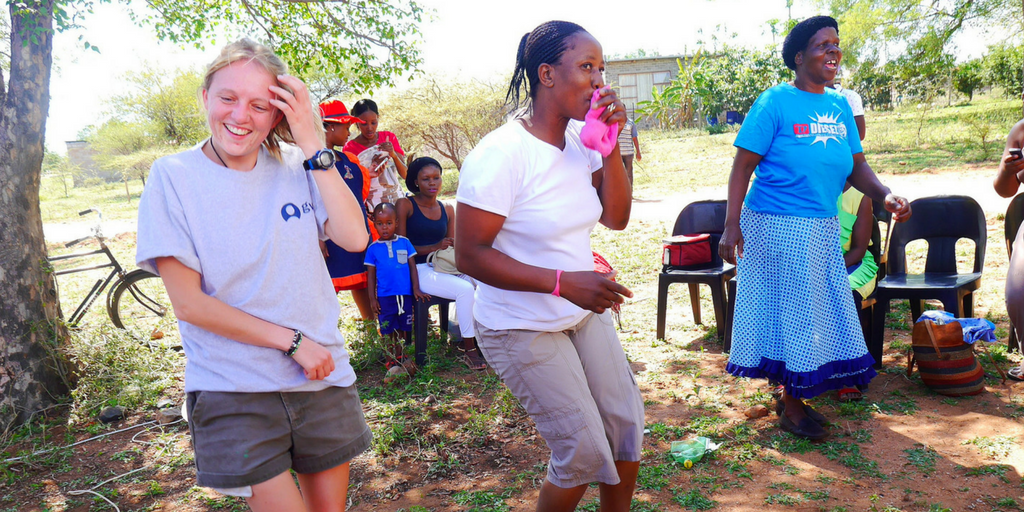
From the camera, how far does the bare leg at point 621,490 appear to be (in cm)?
227

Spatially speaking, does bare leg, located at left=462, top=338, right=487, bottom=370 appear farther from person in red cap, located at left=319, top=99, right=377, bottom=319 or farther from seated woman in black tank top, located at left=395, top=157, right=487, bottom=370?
person in red cap, located at left=319, top=99, right=377, bottom=319

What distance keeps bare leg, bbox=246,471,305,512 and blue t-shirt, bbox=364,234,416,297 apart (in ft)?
11.2

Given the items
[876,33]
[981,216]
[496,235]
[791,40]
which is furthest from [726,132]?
[496,235]

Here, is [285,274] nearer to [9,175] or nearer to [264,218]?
[264,218]

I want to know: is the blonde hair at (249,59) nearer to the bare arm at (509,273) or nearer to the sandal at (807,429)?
the bare arm at (509,273)

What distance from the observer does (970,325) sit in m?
4.14

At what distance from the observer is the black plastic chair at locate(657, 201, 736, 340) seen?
5438 mm

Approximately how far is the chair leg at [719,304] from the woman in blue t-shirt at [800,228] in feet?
5.60

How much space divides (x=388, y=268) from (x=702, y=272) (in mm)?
2440

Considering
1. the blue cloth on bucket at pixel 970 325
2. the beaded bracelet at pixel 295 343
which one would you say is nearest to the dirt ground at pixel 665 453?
the blue cloth on bucket at pixel 970 325

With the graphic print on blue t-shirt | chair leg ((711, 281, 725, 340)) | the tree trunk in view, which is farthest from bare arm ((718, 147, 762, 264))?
the tree trunk

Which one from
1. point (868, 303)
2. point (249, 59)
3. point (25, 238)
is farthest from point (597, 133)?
point (25, 238)

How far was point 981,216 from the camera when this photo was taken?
4832 millimetres

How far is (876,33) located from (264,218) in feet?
61.0
